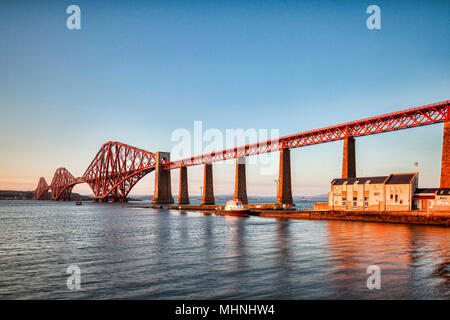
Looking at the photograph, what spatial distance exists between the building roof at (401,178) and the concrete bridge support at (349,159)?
9.84 meters

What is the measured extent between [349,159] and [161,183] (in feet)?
336

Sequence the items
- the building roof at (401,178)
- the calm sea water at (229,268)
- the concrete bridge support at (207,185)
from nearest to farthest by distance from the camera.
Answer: the calm sea water at (229,268) < the building roof at (401,178) < the concrete bridge support at (207,185)

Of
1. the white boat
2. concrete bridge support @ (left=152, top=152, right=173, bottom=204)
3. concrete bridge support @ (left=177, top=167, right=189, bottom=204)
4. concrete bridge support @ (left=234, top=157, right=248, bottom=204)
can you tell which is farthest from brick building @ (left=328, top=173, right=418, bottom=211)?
concrete bridge support @ (left=152, top=152, right=173, bottom=204)

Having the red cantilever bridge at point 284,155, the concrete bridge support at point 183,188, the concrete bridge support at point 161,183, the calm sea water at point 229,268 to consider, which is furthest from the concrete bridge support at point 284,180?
the concrete bridge support at point 161,183

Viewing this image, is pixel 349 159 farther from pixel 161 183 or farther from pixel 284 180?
pixel 161 183

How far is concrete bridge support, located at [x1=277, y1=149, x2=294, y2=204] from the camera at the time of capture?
85188 mm

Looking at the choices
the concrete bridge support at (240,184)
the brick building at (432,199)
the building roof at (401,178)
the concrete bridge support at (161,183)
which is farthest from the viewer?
the concrete bridge support at (161,183)

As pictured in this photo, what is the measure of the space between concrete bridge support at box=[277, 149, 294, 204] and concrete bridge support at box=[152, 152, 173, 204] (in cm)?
8240

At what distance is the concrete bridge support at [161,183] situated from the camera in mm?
157750

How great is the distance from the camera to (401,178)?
60.3m

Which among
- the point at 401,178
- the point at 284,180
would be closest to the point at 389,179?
the point at 401,178

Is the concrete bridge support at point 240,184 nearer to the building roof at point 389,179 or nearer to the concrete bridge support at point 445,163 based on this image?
the building roof at point 389,179
